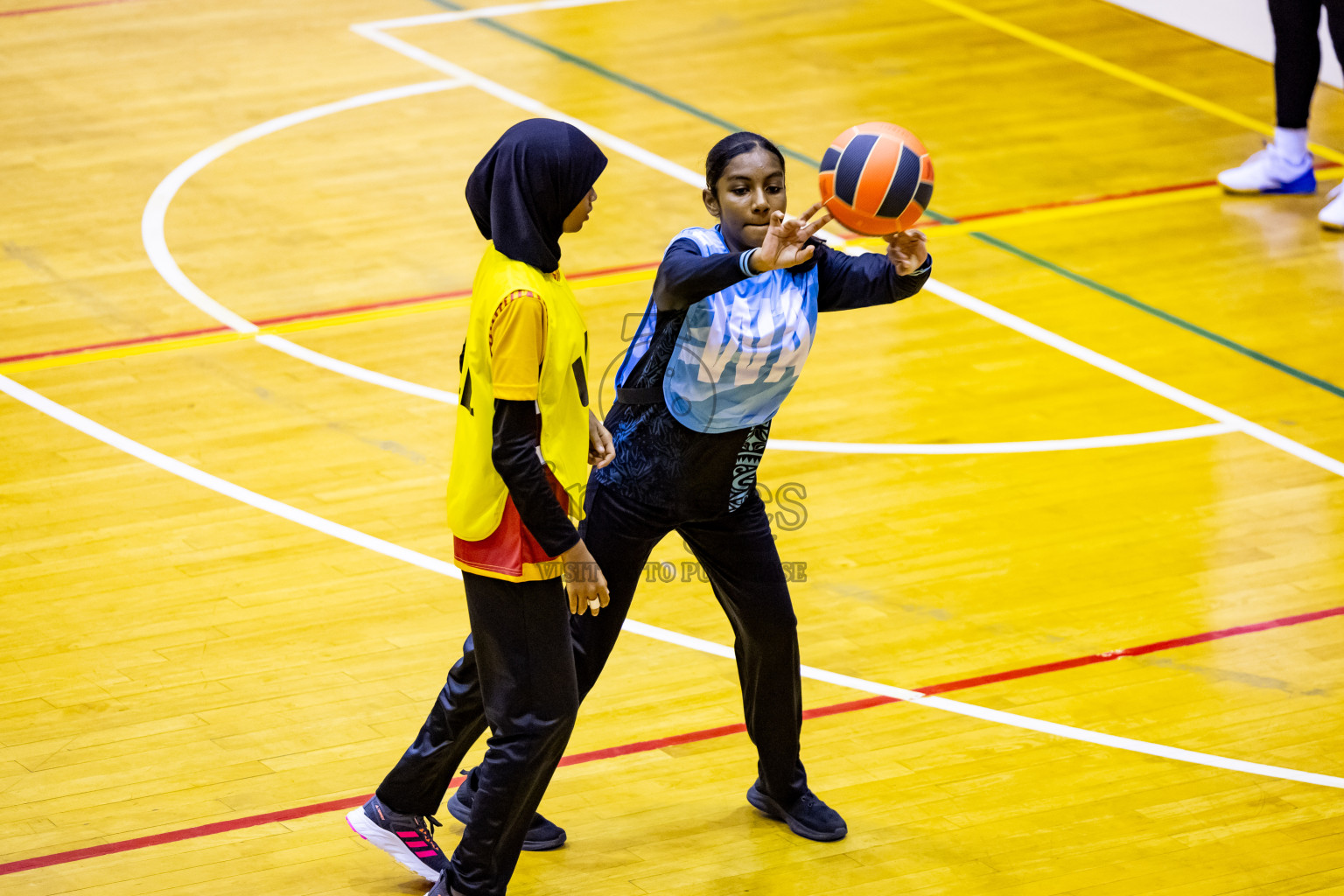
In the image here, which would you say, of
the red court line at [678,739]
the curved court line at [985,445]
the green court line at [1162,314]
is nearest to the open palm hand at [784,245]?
the red court line at [678,739]

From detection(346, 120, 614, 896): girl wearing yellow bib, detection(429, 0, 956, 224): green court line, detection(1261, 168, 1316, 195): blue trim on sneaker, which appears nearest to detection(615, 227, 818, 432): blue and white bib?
detection(346, 120, 614, 896): girl wearing yellow bib

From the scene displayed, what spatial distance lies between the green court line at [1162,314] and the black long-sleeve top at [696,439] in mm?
3981

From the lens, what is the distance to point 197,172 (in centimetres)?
998

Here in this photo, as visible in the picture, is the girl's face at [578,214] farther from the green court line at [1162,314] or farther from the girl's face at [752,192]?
the green court line at [1162,314]

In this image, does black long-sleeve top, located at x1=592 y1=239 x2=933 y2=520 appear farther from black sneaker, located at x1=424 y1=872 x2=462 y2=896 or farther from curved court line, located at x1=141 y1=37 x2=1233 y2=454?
curved court line, located at x1=141 y1=37 x2=1233 y2=454

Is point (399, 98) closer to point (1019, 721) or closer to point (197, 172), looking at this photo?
point (197, 172)

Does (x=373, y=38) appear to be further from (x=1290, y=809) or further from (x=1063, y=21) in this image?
(x=1290, y=809)

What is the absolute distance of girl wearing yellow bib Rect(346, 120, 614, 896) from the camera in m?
3.92

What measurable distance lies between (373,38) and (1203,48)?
551 cm

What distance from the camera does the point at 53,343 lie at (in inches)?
317

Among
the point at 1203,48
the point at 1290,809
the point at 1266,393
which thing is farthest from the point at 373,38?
the point at 1290,809

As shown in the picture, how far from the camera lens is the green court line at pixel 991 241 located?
8055mm

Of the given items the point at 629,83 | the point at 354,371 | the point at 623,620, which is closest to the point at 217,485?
the point at 354,371

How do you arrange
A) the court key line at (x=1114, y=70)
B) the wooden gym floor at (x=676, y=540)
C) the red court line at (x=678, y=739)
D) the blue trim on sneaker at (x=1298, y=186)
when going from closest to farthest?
the red court line at (x=678, y=739) → the wooden gym floor at (x=676, y=540) → the blue trim on sneaker at (x=1298, y=186) → the court key line at (x=1114, y=70)
